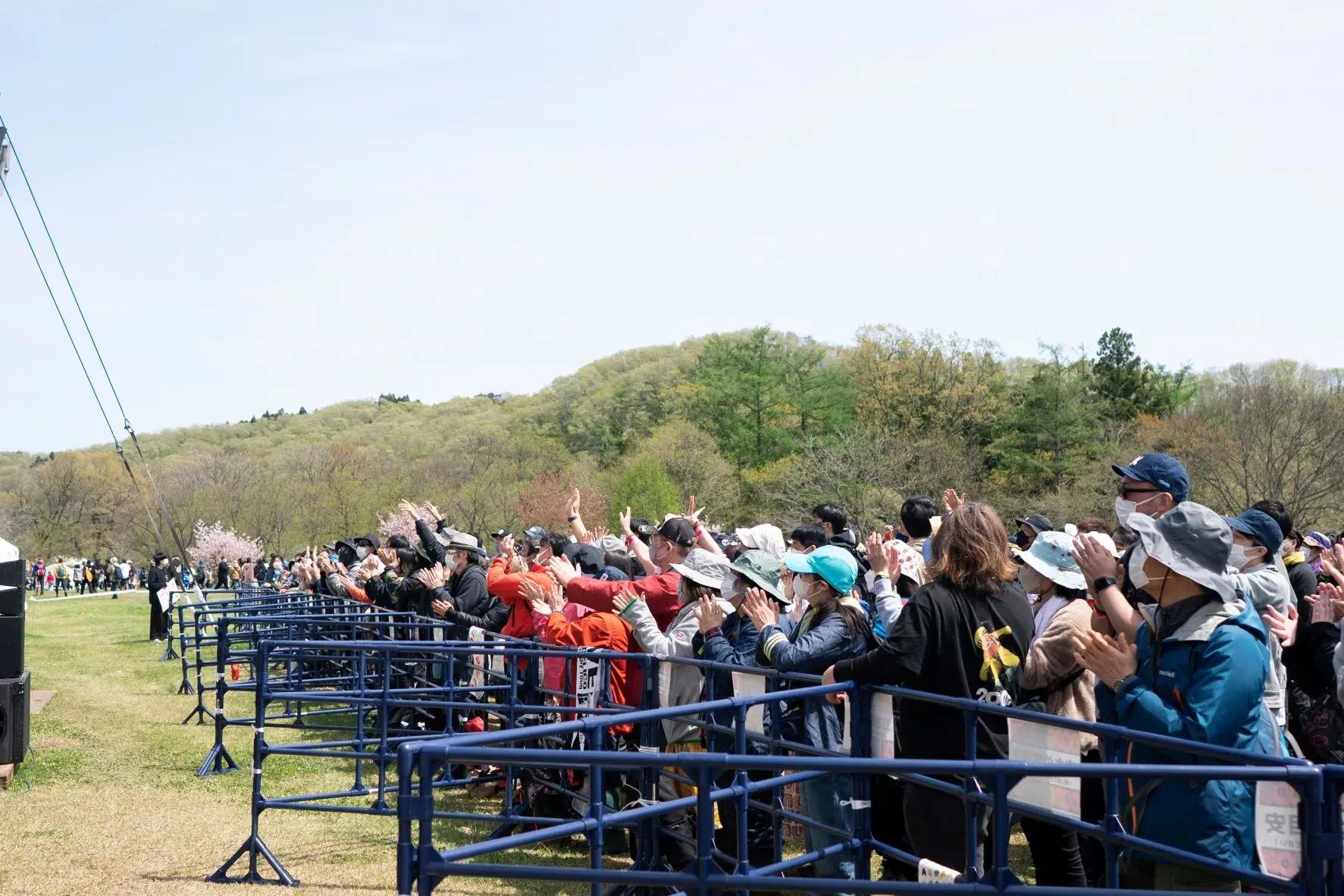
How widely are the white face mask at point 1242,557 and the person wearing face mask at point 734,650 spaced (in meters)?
2.31

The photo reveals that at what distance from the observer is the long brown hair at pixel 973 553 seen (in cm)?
481

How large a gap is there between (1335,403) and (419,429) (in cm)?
10207

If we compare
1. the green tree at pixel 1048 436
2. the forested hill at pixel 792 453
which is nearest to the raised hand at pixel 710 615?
the forested hill at pixel 792 453

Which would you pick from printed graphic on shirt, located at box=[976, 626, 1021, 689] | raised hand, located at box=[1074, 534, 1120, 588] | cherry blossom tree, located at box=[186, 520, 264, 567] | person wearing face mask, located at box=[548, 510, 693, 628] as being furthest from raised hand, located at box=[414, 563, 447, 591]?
cherry blossom tree, located at box=[186, 520, 264, 567]

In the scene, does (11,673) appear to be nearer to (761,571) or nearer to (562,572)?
(562,572)

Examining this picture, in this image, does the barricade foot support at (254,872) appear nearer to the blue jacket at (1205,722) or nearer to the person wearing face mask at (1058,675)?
the person wearing face mask at (1058,675)

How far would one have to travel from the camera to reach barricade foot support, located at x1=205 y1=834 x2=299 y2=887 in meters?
7.03

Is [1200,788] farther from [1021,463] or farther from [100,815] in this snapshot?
[1021,463]

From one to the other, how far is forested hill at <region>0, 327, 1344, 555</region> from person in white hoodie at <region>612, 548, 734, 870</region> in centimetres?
4400

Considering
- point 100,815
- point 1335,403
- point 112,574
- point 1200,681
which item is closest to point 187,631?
point 100,815

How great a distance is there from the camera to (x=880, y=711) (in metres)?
5.00

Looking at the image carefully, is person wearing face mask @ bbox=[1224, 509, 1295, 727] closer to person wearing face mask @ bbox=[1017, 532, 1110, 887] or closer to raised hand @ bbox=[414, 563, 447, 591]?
person wearing face mask @ bbox=[1017, 532, 1110, 887]

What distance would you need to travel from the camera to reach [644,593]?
25.6ft

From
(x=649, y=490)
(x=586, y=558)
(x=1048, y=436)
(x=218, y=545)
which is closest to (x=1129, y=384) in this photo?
(x=1048, y=436)
